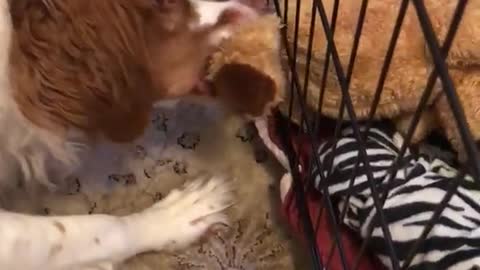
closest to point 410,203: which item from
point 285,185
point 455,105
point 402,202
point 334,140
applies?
point 402,202

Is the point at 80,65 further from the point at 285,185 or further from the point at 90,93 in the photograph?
the point at 285,185

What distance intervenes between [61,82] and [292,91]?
0.96 ft

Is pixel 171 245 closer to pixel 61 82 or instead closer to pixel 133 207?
pixel 133 207

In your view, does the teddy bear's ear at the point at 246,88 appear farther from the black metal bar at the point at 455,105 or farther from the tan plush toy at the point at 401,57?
the black metal bar at the point at 455,105

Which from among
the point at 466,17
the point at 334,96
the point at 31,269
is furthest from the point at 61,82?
the point at 466,17

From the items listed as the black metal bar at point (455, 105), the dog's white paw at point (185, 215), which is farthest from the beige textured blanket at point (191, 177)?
the black metal bar at point (455, 105)

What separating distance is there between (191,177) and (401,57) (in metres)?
0.41

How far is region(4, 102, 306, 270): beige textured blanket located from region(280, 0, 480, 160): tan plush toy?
0.26 metres

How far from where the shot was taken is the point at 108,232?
3.48ft

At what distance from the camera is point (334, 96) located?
3.23 feet

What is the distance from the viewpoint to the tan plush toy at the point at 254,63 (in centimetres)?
103

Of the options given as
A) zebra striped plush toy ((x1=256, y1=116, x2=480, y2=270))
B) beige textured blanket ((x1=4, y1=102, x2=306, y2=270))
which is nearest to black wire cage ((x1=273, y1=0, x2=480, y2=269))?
zebra striped plush toy ((x1=256, y1=116, x2=480, y2=270))

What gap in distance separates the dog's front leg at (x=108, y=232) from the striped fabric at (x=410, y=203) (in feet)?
0.77

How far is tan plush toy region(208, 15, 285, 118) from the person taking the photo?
1.03 meters
